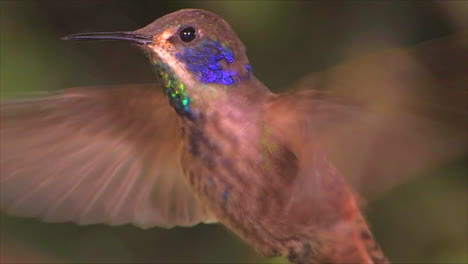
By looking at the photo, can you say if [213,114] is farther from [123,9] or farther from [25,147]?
[123,9]

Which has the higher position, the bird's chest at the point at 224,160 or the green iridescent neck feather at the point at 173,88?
the green iridescent neck feather at the point at 173,88

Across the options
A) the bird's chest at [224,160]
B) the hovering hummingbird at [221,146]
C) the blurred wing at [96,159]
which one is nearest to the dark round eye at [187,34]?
the hovering hummingbird at [221,146]

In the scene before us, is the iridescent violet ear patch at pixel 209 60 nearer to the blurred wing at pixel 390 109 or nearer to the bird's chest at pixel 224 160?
the bird's chest at pixel 224 160

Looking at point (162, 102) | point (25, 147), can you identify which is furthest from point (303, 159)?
point (25, 147)

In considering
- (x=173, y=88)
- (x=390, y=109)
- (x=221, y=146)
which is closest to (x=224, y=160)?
(x=221, y=146)

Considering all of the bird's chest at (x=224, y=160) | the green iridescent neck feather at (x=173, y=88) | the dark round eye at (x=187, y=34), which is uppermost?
the dark round eye at (x=187, y=34)

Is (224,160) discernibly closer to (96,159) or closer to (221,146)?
(221,146)
